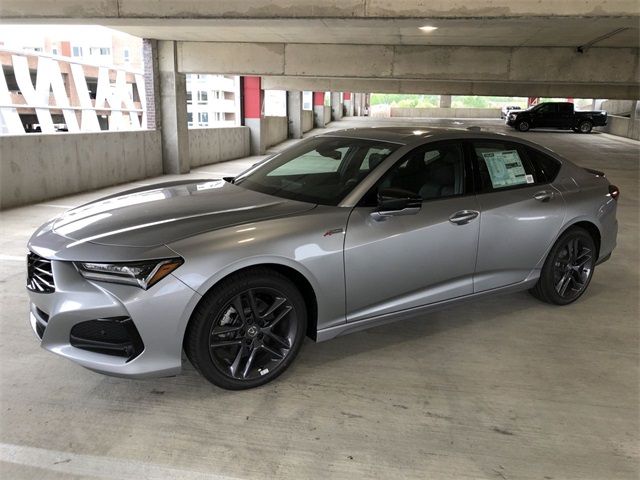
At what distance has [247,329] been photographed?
2824 millimetres

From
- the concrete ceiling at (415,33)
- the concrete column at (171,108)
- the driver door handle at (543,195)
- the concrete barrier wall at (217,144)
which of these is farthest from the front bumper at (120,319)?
the concrete barrier wall at (217,144)

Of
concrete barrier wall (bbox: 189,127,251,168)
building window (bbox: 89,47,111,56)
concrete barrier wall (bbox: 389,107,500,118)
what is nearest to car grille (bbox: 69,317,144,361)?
concrete barrier wall (bbox: 189,127,251,168)

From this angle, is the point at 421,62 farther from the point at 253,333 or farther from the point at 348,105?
the point at 348,105

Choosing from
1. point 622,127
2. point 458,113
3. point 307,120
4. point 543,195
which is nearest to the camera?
point 543,195

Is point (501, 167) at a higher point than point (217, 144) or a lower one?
higher

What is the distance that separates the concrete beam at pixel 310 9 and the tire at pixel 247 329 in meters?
6.08

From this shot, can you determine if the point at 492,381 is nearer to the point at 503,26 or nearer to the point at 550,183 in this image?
the point at 550,183

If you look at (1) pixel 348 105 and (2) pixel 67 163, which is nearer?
(2) pixel 67 163

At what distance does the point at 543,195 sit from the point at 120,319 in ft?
10.5

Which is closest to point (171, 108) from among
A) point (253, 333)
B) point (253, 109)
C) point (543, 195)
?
point (253, 109)

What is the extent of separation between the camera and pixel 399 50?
13.4 meters

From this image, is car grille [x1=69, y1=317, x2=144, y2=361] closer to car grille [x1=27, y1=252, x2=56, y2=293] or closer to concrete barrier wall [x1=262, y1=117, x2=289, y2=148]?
car grille [x1=27, y1=252, x2=56, y2=293]

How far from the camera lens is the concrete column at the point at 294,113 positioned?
26750mm

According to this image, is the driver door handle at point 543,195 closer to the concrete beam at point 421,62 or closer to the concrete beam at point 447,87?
the concrete beam at point 421,62
